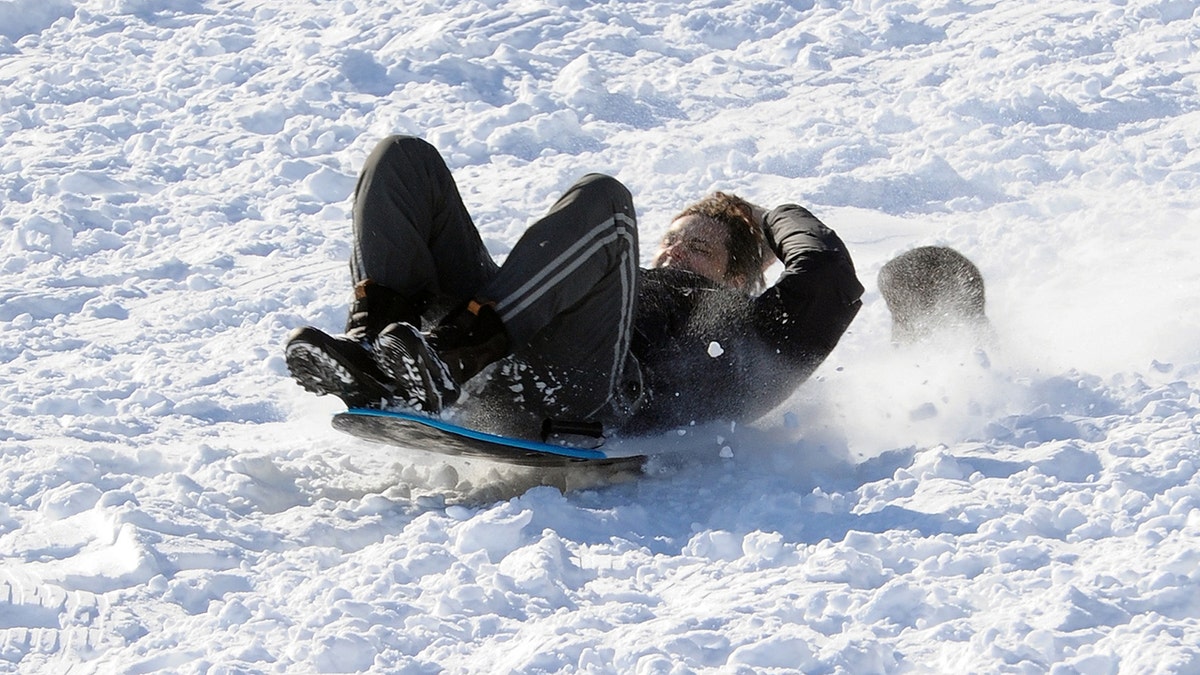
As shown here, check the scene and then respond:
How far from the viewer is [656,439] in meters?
3.31

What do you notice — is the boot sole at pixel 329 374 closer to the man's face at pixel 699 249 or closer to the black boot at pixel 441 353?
the black boot at pixel 441 353

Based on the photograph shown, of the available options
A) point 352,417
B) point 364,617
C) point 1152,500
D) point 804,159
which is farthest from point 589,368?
point 804,159

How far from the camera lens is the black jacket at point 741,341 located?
10.8 feet

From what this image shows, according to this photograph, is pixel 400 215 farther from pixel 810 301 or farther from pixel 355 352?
pixel 810 301

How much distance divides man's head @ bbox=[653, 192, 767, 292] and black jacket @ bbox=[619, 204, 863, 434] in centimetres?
27

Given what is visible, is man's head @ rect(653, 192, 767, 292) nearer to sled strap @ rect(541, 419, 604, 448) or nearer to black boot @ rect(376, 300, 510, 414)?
sled strap @ rect(541, 419, 604, 448)

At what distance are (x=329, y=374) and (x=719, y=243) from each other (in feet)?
4.14

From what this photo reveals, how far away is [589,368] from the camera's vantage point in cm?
307

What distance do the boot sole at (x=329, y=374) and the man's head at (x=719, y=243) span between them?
1047 mm

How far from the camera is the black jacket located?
3.31 m

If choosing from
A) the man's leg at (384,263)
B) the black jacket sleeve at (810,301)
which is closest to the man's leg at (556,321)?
the man's leg at (384,263)

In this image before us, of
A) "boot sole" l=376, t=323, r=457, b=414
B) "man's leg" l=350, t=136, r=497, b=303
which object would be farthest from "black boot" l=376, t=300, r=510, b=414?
"man's leg" l=350, t=136, r=497, b=303

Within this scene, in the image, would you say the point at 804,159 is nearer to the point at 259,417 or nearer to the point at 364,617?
the point at 259,417

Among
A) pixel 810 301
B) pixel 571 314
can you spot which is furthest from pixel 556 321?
pixel 810 301
